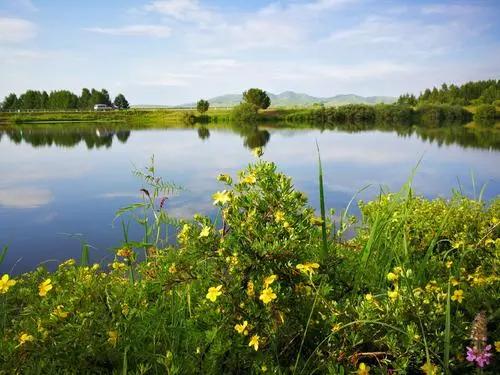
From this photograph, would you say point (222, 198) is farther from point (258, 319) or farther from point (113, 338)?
point (113, 338)

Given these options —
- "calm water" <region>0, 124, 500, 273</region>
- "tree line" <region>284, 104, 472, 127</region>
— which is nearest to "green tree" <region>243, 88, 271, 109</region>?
"tree line" <region>284, 104, 472, 127</region>

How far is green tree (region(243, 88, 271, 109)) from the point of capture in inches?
4424

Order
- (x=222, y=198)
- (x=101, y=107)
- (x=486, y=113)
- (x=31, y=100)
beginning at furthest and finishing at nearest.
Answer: (x=101, y=107) → (x=31, y=100) → (x=486, y=113) → (x=222, y=198)

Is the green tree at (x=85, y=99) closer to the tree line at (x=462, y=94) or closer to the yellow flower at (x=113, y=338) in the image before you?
the tree line at (x=462, y=94)

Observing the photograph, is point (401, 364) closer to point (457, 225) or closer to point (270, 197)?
point (270, 197)

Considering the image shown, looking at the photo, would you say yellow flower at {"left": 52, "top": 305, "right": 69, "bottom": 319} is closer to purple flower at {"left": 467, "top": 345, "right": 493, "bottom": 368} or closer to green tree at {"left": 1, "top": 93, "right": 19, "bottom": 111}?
purple flower at {"left": 467, "top": 345, "right": 493, "bottom": 368}

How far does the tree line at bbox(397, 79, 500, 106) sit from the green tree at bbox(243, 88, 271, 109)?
49498mm

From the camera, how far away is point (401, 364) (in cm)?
227

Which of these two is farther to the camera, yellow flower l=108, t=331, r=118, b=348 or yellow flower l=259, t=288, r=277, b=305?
yellow flower l=108, t=331, r=118, b=348

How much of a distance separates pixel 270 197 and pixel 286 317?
84 centimetres

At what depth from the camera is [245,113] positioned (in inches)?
4168

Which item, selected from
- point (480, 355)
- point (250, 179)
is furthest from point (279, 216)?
point (480, 355)

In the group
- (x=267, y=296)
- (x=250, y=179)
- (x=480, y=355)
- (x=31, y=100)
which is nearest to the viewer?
(x=480, y=355)

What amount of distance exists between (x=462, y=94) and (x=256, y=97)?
82.0m
